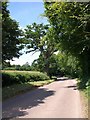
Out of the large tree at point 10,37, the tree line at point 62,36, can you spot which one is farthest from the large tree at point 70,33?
the large tree at point 10,37

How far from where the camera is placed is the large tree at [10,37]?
32.6 m

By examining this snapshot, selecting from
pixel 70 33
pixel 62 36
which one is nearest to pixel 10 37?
pixel 62 36

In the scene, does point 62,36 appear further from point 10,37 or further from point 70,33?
point 10,37

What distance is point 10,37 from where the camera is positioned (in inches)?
1419

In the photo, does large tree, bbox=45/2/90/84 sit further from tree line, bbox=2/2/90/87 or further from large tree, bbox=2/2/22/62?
large tree, bbox=2/2/22/62

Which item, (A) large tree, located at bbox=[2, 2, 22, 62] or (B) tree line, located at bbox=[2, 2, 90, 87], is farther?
(A) large tree, located at bbox=[2, 2, 22, 62]

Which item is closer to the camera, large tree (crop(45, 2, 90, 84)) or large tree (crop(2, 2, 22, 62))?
large tree (crop(45, 2, 90, 84))

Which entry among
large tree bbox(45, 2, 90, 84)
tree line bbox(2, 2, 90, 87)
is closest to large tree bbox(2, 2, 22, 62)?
tree line bbox(2, 2, 90, 87)

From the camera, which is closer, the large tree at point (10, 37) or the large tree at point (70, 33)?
the large tree at point (70, 33)

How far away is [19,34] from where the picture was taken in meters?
37.2

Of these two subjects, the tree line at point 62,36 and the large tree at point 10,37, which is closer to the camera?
the tree line at point 62,36

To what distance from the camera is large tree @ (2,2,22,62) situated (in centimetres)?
3256

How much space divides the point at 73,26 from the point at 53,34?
6342 millimetres

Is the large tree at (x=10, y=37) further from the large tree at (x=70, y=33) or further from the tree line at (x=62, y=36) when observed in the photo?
the large tree at (x=70, y=33)
